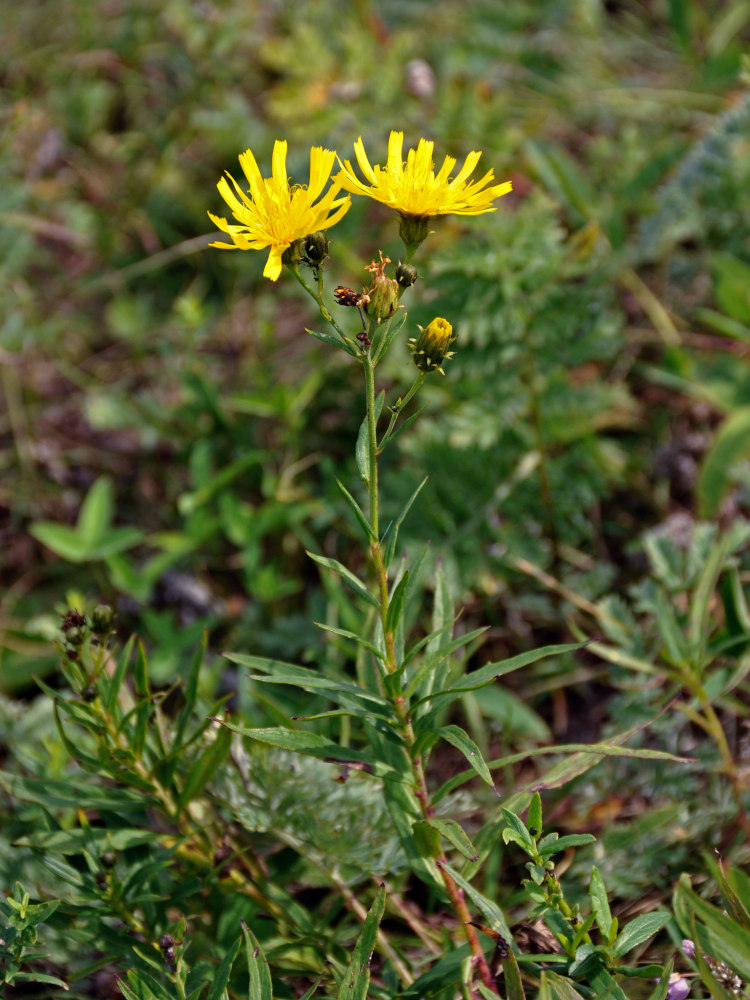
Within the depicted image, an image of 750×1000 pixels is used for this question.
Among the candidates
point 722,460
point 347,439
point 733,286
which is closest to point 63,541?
point 347,439

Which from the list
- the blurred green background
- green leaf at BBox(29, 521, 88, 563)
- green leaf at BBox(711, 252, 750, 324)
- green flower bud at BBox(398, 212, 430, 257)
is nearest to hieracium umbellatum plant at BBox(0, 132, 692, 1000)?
green flower bud at BBox(398, 212, 430, 257)

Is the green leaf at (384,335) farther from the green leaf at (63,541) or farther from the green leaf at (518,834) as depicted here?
the green leaf at (63,541)

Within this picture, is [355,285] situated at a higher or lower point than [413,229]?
lower

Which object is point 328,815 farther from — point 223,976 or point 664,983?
point 664,983

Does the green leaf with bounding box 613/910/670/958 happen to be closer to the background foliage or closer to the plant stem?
the background foliage

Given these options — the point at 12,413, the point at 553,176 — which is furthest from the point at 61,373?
the point at 553,176

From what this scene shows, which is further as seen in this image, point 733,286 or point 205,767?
point 733,286
